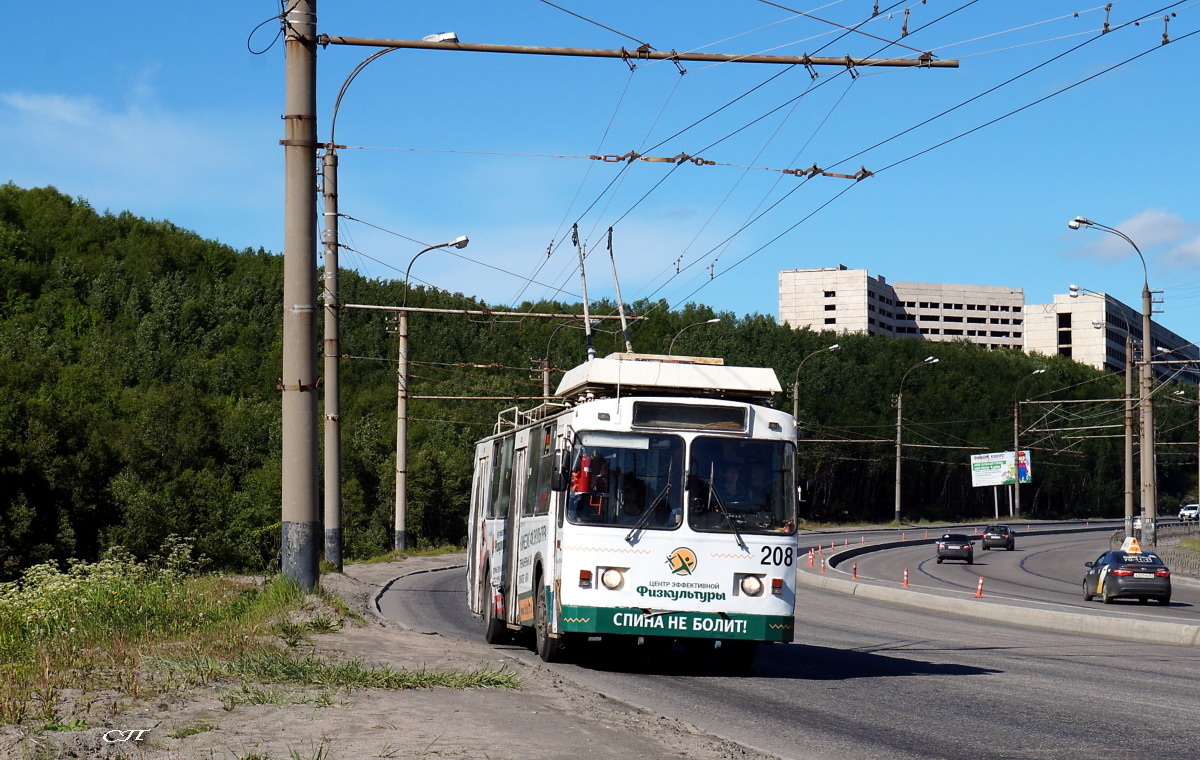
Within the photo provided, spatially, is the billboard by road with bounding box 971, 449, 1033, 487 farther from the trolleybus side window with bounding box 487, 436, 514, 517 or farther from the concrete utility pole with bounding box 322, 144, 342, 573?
the trolleybus side window with bounding box 487, 436, 514, 517

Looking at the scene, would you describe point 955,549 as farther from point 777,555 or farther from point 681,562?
point 681,562

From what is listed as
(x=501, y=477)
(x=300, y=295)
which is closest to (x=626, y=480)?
(x=300, y=295)

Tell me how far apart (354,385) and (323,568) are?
9950 centimetres

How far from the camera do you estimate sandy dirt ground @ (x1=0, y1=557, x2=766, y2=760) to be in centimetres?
714

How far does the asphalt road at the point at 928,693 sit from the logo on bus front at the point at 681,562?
1.13 m

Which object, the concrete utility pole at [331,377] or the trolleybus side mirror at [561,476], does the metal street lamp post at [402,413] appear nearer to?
the concrete utility pole at [331,377]

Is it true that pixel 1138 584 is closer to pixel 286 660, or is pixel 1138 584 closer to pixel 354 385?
→ pixel 286 660

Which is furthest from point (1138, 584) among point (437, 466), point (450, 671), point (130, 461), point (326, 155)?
point (130, 461)

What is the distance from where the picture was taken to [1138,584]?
109ft

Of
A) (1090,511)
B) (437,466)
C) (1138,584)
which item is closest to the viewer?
(1138,584)

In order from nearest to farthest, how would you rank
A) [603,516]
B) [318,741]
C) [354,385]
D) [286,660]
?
[318,741] < [286,660] < [603,516] < [354,385]

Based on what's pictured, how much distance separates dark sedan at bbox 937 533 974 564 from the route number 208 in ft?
161

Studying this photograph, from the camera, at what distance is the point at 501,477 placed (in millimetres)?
18781

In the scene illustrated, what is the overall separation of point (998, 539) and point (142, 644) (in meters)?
67.3
